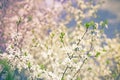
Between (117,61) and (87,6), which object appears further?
(87,6)

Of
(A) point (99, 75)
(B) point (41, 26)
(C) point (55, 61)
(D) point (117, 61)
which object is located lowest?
(A) point (99, 75)

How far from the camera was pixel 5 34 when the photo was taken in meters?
17.2

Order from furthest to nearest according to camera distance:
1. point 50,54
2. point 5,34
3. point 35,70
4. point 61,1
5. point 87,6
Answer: point 61,1, point 87,6, point 5,34, point 50,54, point 35,70

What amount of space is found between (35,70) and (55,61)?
1.76m

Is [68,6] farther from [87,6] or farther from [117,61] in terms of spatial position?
[117,61]

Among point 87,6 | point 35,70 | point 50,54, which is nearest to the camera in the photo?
point 35,70

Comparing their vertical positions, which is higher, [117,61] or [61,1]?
[61,1]

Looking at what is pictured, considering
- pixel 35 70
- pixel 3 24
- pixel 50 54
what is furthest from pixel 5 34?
pixel 35 70

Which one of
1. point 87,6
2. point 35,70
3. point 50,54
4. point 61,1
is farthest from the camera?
point 61,1

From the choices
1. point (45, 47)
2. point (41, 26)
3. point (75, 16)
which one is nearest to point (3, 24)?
point (41, 26)

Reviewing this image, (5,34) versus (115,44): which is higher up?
(5,34)

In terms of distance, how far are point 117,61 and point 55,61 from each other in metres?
6.28

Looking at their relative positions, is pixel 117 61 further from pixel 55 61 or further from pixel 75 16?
pixel 55 61

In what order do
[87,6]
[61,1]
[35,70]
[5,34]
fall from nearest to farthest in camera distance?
[35,70]
[5,34]
[87,6]
[61,1]
